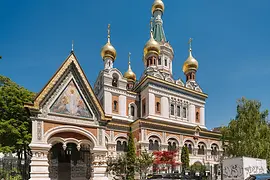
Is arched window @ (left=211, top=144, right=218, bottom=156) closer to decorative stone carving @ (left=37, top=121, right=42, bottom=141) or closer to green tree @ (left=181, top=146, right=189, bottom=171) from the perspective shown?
green tree @ (left=181, top=146, right=189, bottom=171)

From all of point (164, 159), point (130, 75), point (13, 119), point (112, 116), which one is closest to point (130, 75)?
point (130, 75)

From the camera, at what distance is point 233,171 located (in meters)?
18.3

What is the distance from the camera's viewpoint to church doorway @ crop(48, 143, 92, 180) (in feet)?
54.2

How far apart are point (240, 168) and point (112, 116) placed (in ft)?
60.5

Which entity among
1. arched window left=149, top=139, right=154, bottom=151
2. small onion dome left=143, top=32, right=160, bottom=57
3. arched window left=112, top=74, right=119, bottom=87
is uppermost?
small onion dome left=143, top=32, right=160, bottom=57

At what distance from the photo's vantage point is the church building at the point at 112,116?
50.7 feet

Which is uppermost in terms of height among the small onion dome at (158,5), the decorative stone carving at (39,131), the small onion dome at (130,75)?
the small onion dome at (158,5)

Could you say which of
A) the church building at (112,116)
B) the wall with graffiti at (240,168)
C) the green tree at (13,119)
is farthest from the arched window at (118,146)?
the wall with graffiti at (240,168)

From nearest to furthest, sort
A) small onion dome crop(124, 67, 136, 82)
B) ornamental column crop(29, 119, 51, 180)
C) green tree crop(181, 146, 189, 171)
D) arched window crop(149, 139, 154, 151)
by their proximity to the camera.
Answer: ornamental column crop(29, 119, 51, 180) → green tree crop(181, 146, 189, 171) → arched window crop(149, 139, 154, 151) → small onion dome crop(124, 67, 136, 82)

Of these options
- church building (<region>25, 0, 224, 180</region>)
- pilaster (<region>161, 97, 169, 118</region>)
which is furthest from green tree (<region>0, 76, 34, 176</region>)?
pilaster (<region>161, 97, 169, 118</region>)

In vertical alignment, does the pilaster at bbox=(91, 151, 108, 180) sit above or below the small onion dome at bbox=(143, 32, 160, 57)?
below

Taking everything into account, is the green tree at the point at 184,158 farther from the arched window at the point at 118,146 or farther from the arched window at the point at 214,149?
the arched window at the point at 214,149

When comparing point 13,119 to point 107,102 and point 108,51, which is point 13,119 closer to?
point 107,102

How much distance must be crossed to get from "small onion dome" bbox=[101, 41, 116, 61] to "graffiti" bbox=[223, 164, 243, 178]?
24820 mm
